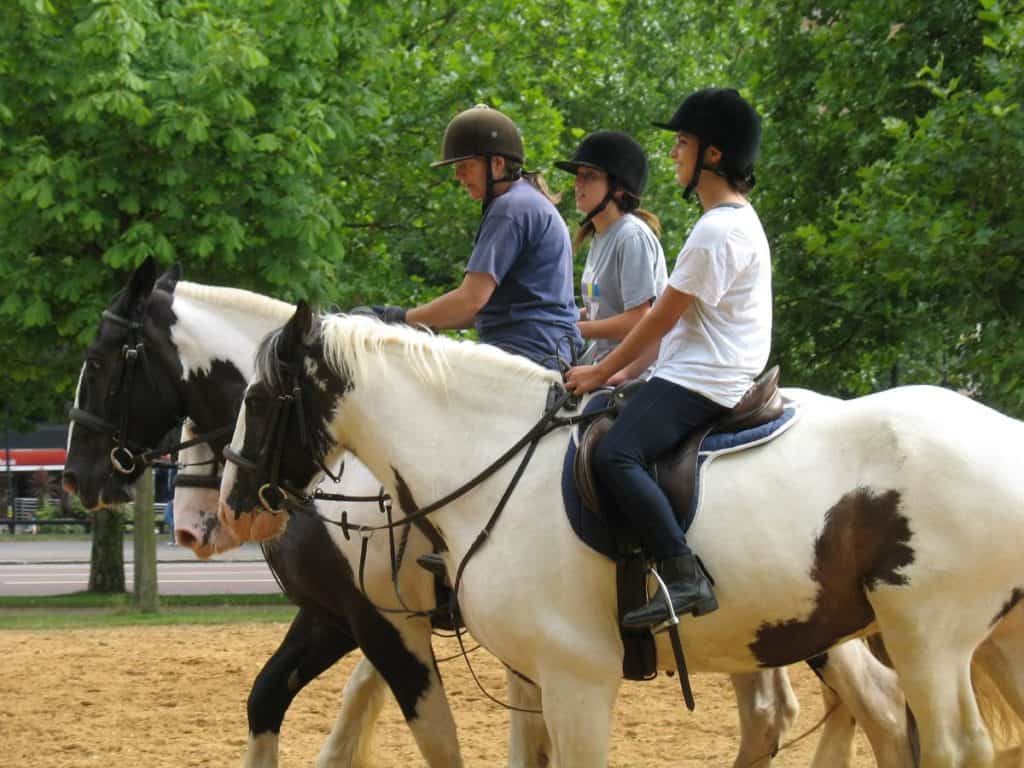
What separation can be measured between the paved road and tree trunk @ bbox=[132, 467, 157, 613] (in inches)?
184

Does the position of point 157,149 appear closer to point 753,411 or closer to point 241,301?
point 241,301

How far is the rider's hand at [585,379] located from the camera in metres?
5.04

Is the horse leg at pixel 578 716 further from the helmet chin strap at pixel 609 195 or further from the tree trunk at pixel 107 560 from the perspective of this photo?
the tree trunk at pixel 107 560

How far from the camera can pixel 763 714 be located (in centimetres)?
701

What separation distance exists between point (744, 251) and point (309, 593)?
272 cm

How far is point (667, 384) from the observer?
191 inches

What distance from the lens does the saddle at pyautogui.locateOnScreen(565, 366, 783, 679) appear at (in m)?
4.77

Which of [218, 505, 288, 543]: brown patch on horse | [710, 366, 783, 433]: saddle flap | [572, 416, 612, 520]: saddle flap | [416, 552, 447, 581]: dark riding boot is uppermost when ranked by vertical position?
[710, 366, 783, 433]: saddle flap

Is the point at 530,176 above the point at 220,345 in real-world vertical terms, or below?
above

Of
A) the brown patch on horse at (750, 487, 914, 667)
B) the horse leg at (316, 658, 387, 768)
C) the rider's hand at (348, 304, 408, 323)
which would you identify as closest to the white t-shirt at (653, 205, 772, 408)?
the brown patch on horse at (750, 487, 914, 667)

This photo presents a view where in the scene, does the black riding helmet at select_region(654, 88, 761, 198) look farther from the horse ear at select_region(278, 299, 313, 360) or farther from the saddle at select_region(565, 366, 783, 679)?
the horse ear at select_region(278, 299, 313, 360)

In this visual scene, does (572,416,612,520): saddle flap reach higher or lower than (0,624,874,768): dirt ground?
higher

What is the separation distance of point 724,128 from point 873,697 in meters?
2.73

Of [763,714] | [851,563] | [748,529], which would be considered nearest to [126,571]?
[763,714]
